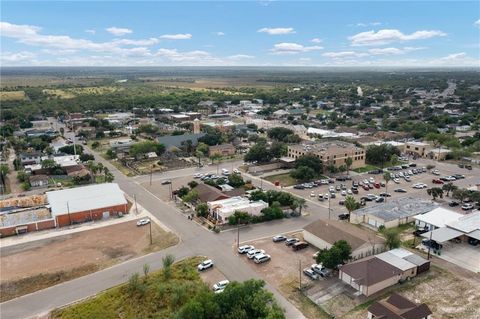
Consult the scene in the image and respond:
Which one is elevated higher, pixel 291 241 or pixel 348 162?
pixel 348 162

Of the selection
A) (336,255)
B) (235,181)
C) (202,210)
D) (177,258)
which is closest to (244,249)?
(177,258)

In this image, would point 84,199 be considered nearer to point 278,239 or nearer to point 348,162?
point 278,239

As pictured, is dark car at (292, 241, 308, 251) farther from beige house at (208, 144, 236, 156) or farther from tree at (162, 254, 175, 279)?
beige house at (208, 144, 236, 156)

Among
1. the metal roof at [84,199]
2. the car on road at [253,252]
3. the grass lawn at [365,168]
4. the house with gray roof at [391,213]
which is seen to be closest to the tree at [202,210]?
the metal roof at [84,199]

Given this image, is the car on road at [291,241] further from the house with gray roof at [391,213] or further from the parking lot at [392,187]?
the parking lot at [392,187]

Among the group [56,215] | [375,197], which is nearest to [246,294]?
[56,215]

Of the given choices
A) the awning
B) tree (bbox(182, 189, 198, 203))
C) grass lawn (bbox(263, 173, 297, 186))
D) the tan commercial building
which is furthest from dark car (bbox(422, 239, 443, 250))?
the tan commercial building
